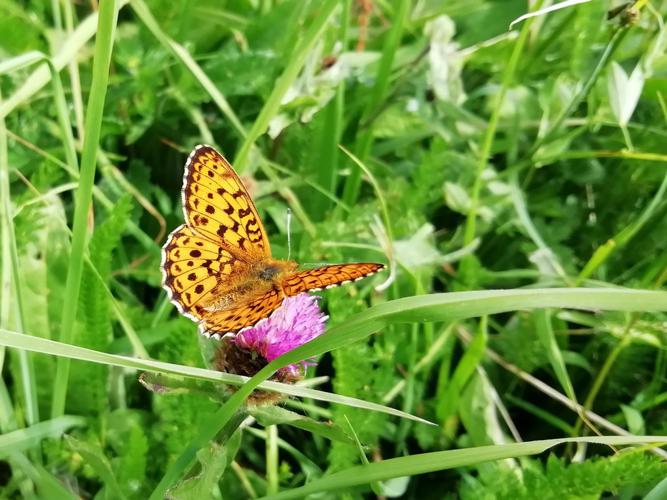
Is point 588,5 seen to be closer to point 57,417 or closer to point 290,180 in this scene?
point 290,180

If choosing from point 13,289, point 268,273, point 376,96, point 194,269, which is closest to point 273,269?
point 268,273

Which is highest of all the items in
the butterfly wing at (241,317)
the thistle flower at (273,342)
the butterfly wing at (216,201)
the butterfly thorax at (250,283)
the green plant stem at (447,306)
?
the butterfly wing at (216,201)

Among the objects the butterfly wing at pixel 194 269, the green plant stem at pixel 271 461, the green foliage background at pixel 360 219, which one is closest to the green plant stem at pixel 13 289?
the green foliage background at pixel 360 219

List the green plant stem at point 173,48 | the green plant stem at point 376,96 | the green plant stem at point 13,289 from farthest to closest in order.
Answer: the green plant stem at point 376,96 < the green plant stem at point 173,48 < the green plant stem at point 13,289

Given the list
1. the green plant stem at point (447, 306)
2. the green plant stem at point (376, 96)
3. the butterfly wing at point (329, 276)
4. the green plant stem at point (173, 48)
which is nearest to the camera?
the green plant stem at point (447, 306)

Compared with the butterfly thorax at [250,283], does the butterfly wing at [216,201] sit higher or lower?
higher

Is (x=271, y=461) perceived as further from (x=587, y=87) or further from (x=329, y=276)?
(x=587, y=87)

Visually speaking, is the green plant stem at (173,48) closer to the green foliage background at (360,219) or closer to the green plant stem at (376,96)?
the green foliage background at (360,219)

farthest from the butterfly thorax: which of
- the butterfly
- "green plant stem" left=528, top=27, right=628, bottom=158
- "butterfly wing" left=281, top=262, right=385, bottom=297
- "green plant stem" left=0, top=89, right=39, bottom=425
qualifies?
"green plant stem" left=528, top=27, right=628, bottom=158

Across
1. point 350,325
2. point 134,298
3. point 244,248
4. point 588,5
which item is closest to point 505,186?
point 588,5
